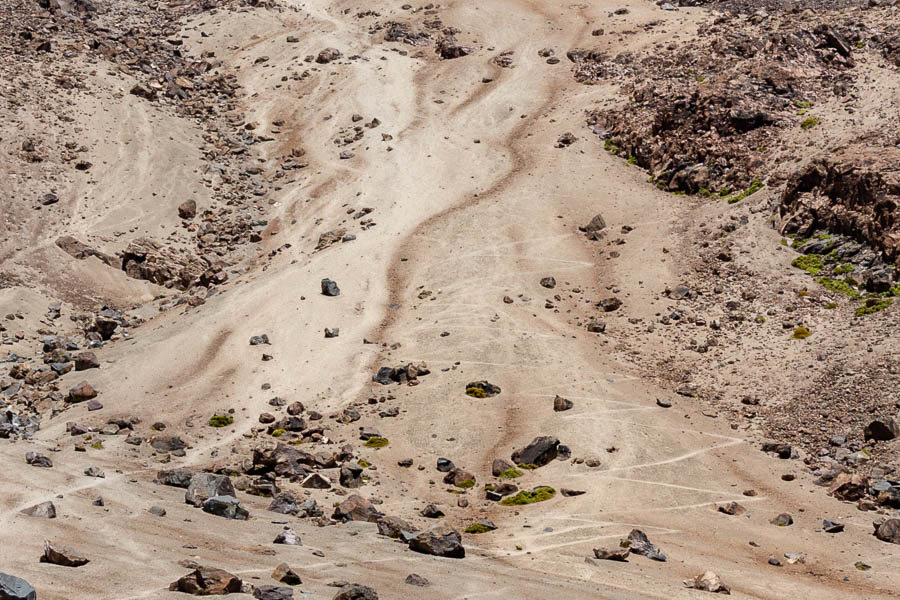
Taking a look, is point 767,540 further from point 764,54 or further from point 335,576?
point 764,54

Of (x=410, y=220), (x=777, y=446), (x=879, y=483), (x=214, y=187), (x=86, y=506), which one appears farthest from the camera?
(x=214, y=187)

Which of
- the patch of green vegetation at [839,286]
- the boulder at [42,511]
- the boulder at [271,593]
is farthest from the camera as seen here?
the patch of green vegetation at [839,286]

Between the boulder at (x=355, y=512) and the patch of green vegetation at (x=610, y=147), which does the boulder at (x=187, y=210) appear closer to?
the patch of green vegetation at (x=610, y=147)

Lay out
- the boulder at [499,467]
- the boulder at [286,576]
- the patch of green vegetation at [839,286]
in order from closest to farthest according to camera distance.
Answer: the boulder at [286,576]
the boulder at [499,467]
the patch of green vegetation at [839,286]

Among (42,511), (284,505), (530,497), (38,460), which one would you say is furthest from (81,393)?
(530,497)

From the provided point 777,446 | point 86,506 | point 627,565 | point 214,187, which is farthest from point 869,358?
point 214,187

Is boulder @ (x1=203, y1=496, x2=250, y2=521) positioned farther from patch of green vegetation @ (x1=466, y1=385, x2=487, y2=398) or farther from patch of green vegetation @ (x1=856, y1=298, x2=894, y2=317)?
patch of green vegetation @ (x1=856, y1=298, x2=894, y2=317)

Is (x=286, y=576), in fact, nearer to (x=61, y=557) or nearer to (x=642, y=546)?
(x=61, y=557)

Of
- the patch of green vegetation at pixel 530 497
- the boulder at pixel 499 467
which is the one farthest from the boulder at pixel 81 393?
the patch of green vegetation at pixel 530 497
